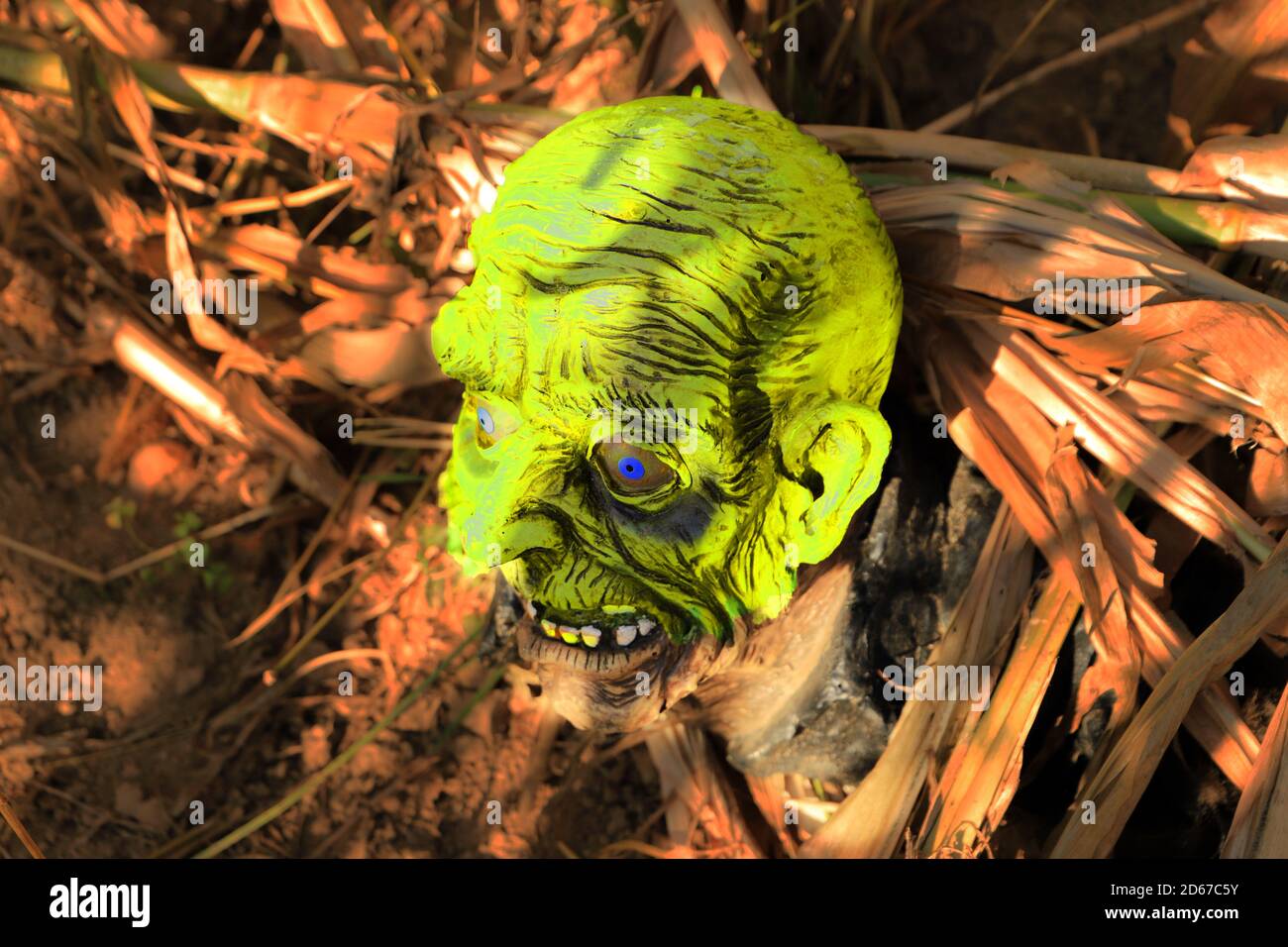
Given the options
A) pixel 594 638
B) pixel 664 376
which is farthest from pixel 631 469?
pixel 594 638

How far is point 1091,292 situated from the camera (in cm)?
188

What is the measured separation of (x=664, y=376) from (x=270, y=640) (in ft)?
4.83

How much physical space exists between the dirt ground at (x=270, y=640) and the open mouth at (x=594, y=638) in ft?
2.37

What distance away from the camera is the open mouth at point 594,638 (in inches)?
67.7

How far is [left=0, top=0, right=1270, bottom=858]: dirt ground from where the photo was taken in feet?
8.01

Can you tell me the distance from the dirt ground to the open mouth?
72 cm

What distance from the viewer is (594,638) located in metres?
1.72

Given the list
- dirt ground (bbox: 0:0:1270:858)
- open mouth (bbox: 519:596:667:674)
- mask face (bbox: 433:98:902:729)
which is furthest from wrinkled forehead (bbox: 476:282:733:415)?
dirt ground (bbox: 0:0:1270:858)

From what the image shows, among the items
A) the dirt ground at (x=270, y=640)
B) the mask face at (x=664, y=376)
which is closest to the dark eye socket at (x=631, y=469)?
the mask face at (x=664, y=376)

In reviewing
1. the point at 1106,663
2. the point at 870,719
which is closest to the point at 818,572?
the point at 870,719

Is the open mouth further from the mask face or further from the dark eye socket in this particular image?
the dark eye socket

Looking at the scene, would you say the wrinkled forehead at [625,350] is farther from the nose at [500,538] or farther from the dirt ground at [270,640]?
the dirt ground at [270,640]

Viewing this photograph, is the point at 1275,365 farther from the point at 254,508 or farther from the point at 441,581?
the point at 254,508
